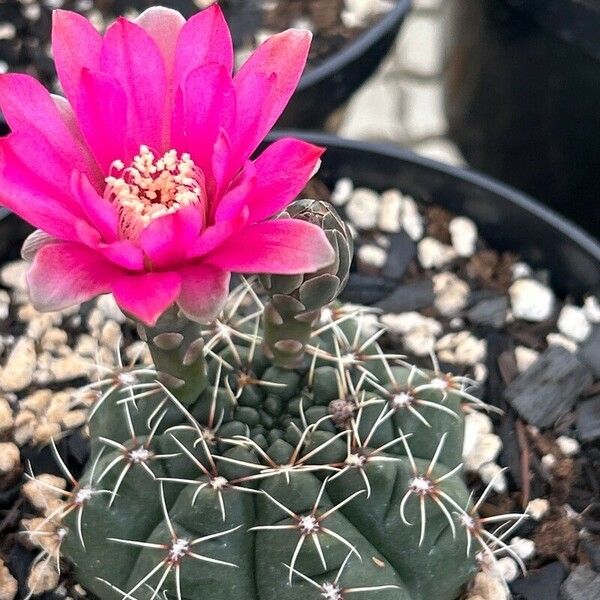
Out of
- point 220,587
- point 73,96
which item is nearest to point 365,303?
point 220,587

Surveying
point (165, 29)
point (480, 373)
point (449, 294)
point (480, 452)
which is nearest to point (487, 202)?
point (449, 294)

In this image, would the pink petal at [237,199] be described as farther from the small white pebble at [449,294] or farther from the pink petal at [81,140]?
the small white pebble at [449,294]

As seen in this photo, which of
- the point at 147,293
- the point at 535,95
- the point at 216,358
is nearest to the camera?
the point at 147,293

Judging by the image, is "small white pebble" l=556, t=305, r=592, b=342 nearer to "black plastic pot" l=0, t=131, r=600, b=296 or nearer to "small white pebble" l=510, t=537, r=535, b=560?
"black plastic pot" l=0, t=131, r=600, b=296

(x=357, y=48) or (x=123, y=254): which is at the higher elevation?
(x=123, y=254)

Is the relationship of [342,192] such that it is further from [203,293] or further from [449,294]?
[203,293]

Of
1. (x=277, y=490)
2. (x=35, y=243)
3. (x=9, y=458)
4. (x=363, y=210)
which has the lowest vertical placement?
(x=9, y=458)

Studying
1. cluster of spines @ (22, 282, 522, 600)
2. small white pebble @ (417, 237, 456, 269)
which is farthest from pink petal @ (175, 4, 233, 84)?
small white pebble @ (417, 237, 456, 269)
